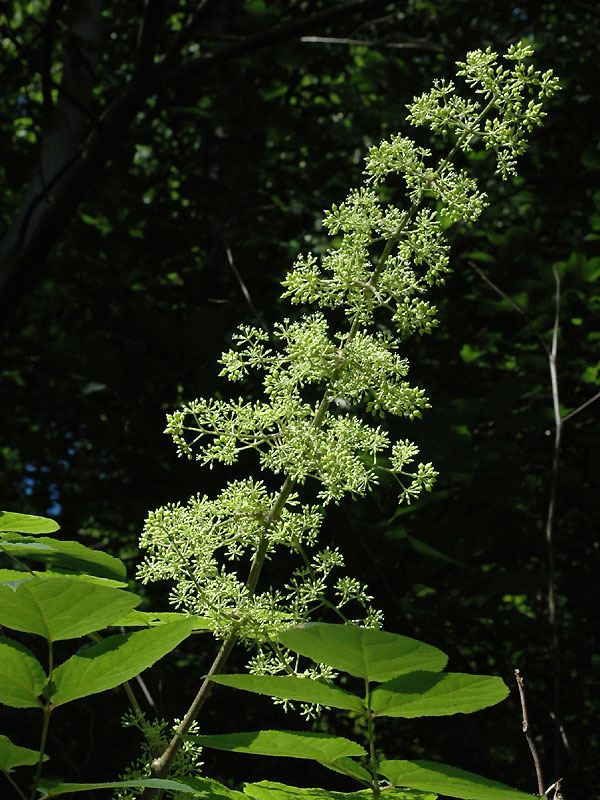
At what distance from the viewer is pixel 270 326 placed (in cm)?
509

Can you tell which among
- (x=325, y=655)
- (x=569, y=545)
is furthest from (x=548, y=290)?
(x=325, y=655)

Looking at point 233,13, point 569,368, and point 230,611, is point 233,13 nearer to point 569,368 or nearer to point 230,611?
point 569,368

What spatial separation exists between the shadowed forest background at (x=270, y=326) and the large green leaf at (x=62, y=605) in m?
1.57

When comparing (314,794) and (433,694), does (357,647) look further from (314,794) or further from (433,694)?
(314,794)

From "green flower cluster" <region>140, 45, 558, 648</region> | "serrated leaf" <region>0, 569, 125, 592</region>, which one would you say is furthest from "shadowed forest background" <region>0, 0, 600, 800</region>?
"serrated leaf" <region>0, 569, 125, 592</region>

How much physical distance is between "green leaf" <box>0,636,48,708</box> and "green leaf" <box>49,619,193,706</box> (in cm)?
4

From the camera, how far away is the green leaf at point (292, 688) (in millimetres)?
1216

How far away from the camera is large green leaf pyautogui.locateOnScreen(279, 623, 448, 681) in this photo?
122 centimetres

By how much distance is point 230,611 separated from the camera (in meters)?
1.76

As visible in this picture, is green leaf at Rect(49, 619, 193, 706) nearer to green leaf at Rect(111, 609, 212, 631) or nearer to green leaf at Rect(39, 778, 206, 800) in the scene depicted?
green leaf at Rect(39, 778, 206, 800)

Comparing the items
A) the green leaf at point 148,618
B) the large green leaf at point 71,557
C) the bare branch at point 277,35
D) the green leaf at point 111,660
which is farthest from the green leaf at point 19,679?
the bare branch at point 277,35

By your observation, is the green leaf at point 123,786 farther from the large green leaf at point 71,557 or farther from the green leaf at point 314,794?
the large green leaf at point 71,557

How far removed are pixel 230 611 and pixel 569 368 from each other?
3804 millimetres

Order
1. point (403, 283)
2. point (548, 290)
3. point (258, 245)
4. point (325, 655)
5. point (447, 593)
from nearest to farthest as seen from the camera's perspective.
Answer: point (325, 655) < point (403, 283) < point (447, 593) < point (548, 290) < point (258, 245)
